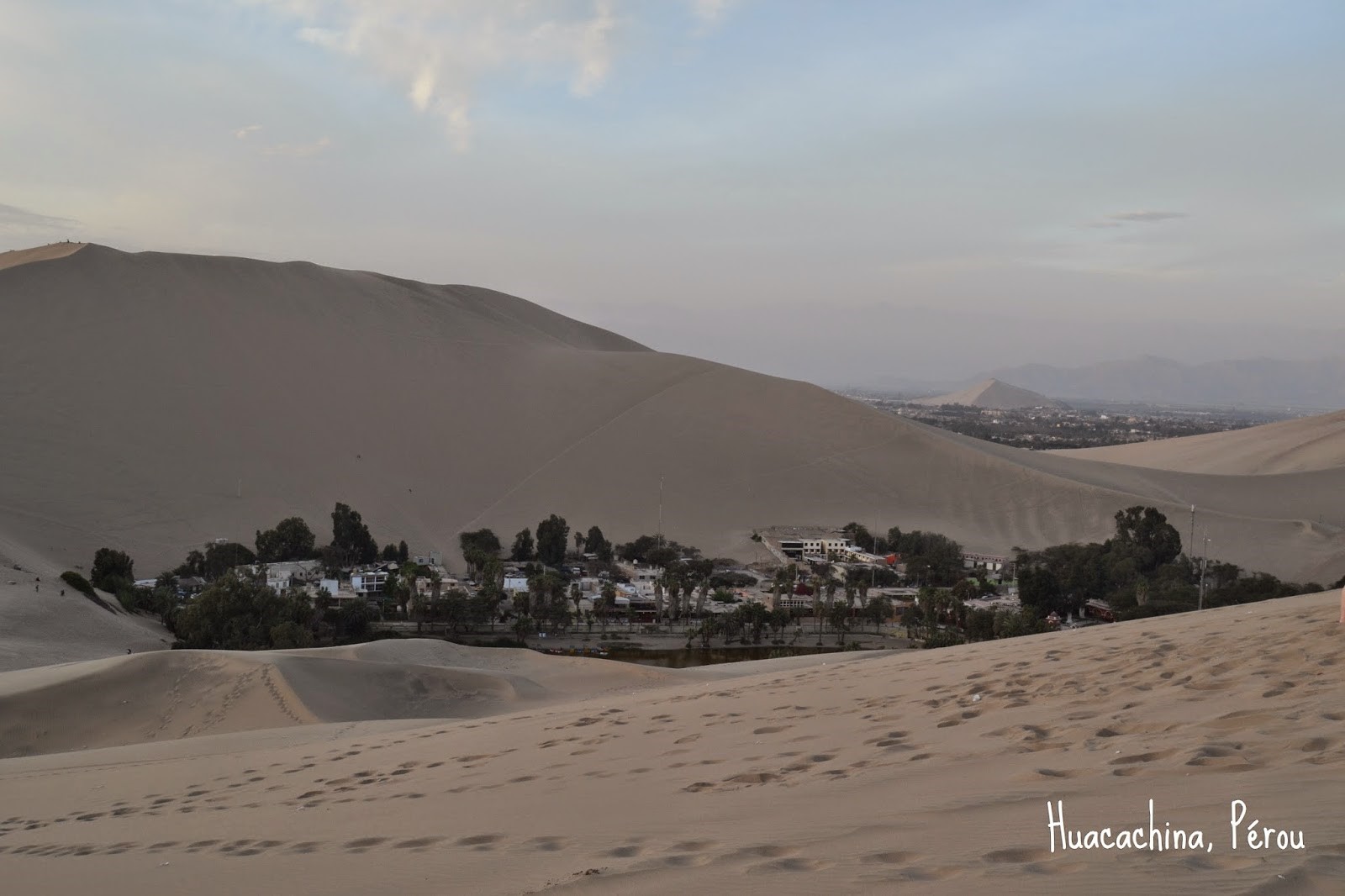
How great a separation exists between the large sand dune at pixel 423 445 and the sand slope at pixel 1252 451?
38.0 ft

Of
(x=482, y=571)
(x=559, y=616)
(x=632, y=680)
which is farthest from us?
(x=482, y=571)

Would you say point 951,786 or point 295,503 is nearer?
point 951,786

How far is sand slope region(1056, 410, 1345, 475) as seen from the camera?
254 feet

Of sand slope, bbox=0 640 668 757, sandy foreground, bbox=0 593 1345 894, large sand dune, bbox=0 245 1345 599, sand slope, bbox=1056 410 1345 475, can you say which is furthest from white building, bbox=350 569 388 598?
sand slope, bbox=1056 410 1345 475

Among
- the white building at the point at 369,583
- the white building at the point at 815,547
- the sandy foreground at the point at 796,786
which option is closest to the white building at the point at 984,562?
the white building at the point at 815,547

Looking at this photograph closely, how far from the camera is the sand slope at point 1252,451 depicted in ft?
254

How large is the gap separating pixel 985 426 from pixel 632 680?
14955cm

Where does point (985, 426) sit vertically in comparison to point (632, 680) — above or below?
above

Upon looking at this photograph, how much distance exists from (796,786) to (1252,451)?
91.8 metres

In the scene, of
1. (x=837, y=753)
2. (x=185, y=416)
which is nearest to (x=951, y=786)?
(x=837, y=753)

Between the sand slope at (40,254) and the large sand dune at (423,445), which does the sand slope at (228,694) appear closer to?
the large sand dune at (423,445)

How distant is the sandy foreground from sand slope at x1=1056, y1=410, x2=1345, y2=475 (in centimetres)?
7439

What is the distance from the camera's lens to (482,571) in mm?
36688

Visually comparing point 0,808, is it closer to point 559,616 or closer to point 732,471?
point 559,616
